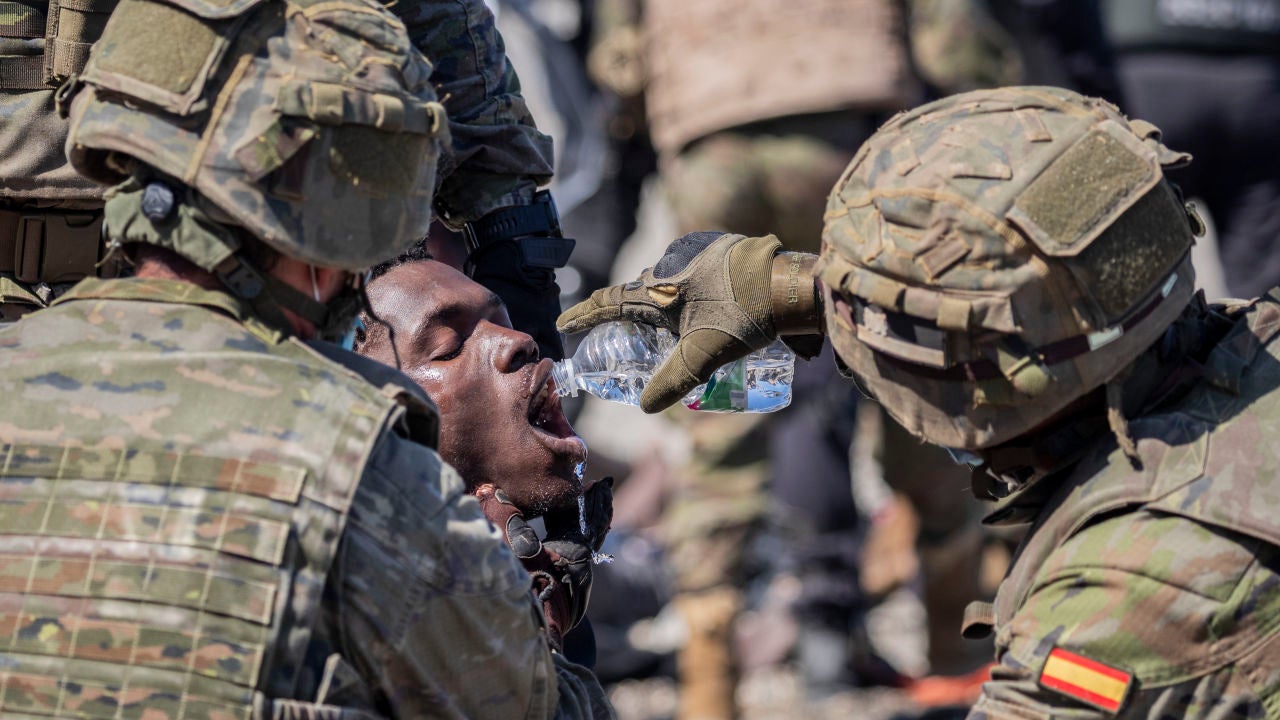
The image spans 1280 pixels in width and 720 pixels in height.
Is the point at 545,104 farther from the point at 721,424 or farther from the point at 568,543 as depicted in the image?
the point at 568,543

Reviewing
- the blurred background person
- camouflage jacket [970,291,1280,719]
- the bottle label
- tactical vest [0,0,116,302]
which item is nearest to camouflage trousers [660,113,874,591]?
the blurred background person

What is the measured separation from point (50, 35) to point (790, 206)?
3.80 m

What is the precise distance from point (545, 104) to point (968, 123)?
5.25 meters

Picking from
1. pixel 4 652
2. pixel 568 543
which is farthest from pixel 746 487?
pixel 4 652

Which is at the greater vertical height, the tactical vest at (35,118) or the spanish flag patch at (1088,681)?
the spanish flag patch at (1088,681)

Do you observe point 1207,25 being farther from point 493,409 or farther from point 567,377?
point 493,409

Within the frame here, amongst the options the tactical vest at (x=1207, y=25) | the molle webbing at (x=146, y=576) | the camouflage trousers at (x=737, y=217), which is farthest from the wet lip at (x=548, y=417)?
the tactical vest at (x=1207, y=25)

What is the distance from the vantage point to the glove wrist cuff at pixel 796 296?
135 inches

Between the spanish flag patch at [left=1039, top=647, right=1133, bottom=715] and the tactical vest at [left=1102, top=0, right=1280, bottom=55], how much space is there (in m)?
5.47

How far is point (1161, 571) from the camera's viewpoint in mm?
2648

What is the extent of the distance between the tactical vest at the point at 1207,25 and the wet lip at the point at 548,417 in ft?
15.7

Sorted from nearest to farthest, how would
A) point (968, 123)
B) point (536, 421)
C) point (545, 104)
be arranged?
point (968, 123) < point (536, 421) < point (545, 104)

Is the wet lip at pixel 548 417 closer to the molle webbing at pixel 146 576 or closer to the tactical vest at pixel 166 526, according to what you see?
the tactical vest at pixel 166 526

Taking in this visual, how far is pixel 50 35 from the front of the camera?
12.3ft
